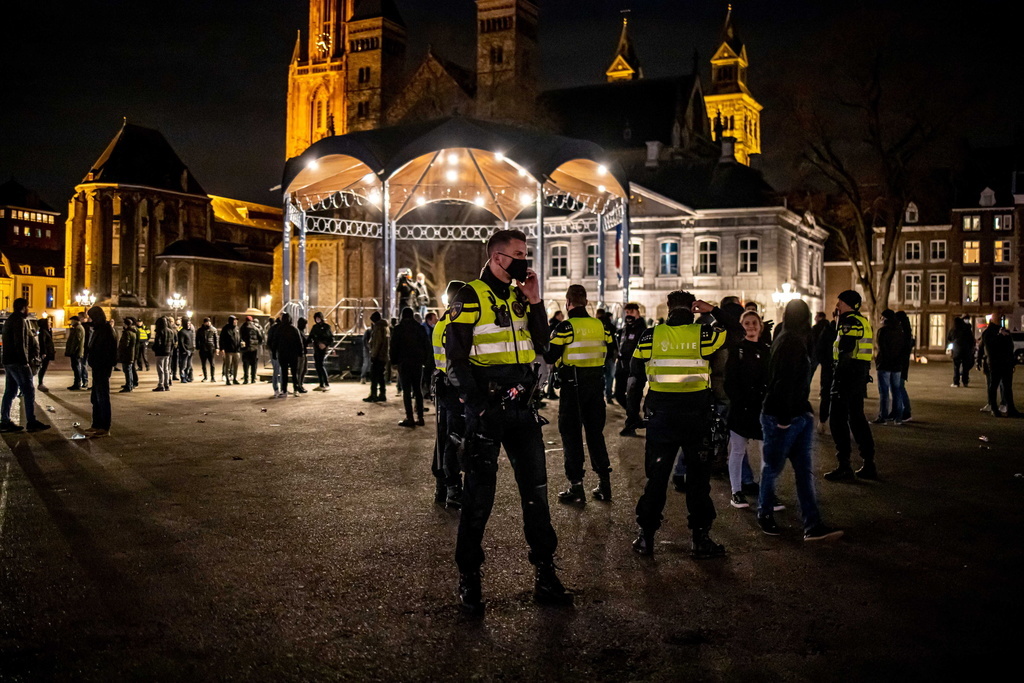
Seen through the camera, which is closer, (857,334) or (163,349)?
(857,334)

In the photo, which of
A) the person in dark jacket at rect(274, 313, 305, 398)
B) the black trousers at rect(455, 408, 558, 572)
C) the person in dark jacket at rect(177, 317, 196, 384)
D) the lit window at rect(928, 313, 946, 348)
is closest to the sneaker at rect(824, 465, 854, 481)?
the black trousers at rect(455, 408, 558, 572)

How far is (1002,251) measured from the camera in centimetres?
5572

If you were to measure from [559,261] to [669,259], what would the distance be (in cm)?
576

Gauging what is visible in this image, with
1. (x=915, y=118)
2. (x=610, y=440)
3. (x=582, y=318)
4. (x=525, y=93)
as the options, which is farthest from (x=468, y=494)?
(x=525, y=93)

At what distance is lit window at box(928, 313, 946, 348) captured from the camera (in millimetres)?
56562

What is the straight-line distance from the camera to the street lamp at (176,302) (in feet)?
241

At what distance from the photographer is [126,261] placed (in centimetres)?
7575

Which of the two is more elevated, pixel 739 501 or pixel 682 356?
pixel 682 356

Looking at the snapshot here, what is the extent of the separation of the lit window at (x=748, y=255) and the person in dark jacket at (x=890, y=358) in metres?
31.4

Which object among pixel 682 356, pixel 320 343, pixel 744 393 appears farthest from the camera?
pixel 320 343

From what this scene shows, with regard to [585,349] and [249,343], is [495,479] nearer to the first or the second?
[585,349]

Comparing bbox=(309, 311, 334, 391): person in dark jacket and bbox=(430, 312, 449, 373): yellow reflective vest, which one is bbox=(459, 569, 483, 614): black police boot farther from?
bbox=(309, 311, 334, 391): person in dark jacket

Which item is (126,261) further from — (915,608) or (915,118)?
(915,608)

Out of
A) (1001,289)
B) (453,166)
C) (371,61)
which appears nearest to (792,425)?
(453,166)
